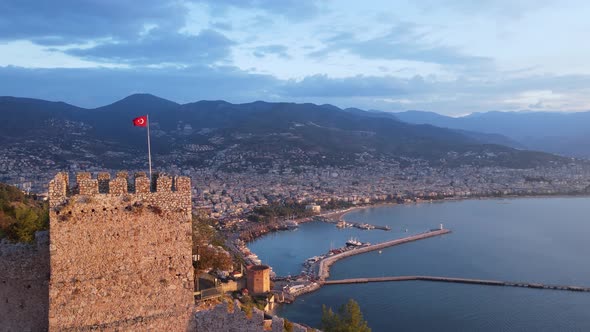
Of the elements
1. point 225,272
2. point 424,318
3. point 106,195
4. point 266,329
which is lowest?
point 424,318

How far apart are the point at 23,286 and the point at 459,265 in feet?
92.6

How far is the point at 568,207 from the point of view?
52.5 m

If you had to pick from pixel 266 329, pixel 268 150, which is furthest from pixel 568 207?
pixel 266 329

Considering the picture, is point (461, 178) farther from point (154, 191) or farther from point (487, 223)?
point (154, 191)

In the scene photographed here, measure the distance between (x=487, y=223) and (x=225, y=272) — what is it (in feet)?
101

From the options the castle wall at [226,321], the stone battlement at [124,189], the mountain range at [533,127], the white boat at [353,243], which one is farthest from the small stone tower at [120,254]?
the mountain range at [533,127]

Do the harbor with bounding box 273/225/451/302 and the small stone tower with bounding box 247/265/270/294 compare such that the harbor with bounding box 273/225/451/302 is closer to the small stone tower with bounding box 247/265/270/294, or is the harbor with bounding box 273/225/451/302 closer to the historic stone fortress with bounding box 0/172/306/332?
the small stone tower with bounding box 247/265/270/294

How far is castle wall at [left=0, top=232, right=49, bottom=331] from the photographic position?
479 cm

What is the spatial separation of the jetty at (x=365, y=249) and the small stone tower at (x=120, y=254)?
859 inches

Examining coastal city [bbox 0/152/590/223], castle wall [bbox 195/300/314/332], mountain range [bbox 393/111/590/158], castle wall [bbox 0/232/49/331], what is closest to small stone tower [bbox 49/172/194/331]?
castle wall [bbox 195/300/314/332]

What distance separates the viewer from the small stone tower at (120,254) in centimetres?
430

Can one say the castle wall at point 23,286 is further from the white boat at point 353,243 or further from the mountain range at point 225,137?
the mountain range at point 225,137

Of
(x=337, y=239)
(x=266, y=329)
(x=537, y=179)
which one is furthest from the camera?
(x=537, y=179)

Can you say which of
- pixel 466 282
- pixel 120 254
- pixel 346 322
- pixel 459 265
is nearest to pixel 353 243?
pixel 459 265
